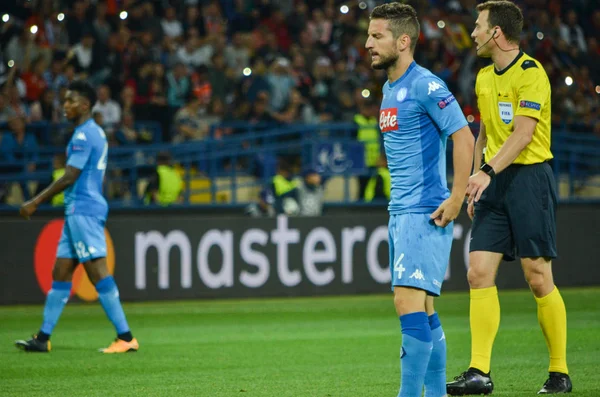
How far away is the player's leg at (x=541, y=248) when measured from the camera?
6.57m

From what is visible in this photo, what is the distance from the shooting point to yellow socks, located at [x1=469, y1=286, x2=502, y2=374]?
6504 mm

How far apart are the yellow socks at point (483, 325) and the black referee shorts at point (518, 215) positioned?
306 millimetres

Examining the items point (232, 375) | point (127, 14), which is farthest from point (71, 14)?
point (232, 375)

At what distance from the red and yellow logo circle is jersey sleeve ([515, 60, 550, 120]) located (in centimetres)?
830

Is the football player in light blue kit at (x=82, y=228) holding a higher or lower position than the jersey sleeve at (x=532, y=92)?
lower

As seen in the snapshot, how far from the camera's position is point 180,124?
55.5 ft

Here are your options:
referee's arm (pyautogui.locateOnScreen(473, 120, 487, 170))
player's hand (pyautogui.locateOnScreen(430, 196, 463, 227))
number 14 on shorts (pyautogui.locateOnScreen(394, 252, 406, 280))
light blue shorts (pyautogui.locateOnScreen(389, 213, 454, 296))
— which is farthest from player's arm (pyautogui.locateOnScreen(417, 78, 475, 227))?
referee's arm (pyautogui.locateOnScreen(473, 120, 487, 170))

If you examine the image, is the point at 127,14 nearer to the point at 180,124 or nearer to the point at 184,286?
the point at 180,124

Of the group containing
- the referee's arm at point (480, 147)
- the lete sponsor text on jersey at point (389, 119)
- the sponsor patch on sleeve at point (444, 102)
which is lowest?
the referee's arm at point (480, 147)

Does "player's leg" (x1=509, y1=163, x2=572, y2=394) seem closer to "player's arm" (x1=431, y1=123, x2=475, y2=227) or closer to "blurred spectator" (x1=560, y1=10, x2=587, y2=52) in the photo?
"player's arm" (x1=431, y1=123, x2=475, y2=227)

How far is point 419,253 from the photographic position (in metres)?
5.37

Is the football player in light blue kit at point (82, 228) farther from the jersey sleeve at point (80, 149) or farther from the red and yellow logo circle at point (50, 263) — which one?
the red and yellow logo circle at point (50, 263)

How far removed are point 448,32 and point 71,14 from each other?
763 cm

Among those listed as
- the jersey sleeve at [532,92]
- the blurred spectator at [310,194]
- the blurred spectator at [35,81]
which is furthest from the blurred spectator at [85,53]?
the jersey sleeve at [532,92]
